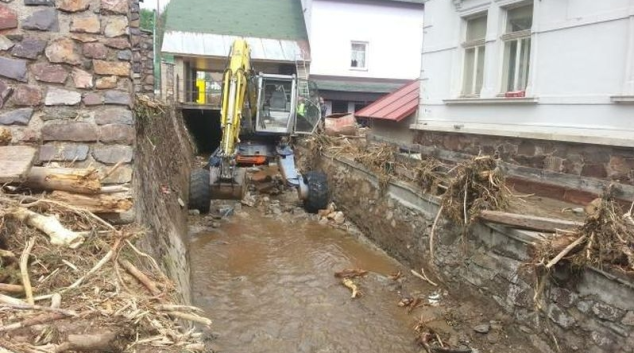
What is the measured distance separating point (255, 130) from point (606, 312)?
27.9ft

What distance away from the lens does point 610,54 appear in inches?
249

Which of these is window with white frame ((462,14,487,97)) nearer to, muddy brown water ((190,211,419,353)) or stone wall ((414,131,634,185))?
stone wall ((414,131,634,185))

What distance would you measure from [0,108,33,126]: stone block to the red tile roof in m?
7.82

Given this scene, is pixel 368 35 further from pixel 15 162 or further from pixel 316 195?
pixel 15 162

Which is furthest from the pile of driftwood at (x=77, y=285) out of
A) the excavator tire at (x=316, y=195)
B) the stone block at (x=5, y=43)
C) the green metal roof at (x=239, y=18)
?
the green metal roof at (x=239, y=18)

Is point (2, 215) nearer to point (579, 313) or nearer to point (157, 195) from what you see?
point (157, 195)

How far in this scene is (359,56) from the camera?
22.1 m

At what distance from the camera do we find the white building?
2131cm

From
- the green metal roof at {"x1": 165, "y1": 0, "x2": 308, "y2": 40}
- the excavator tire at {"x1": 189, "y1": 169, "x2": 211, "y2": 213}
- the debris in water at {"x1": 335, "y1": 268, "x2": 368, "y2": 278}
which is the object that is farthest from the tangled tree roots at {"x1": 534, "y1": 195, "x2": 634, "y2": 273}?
the green metal roof at {"x1": 165, "y1": 0, "x2": 308, "y2": 40}

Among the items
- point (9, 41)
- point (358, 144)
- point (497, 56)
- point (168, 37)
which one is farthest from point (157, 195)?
point (168, 37)

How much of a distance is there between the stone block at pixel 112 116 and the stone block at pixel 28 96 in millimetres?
445

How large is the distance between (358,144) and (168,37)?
482 inches

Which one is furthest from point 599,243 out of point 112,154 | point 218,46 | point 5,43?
point 218,46

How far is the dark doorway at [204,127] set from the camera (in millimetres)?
19562
